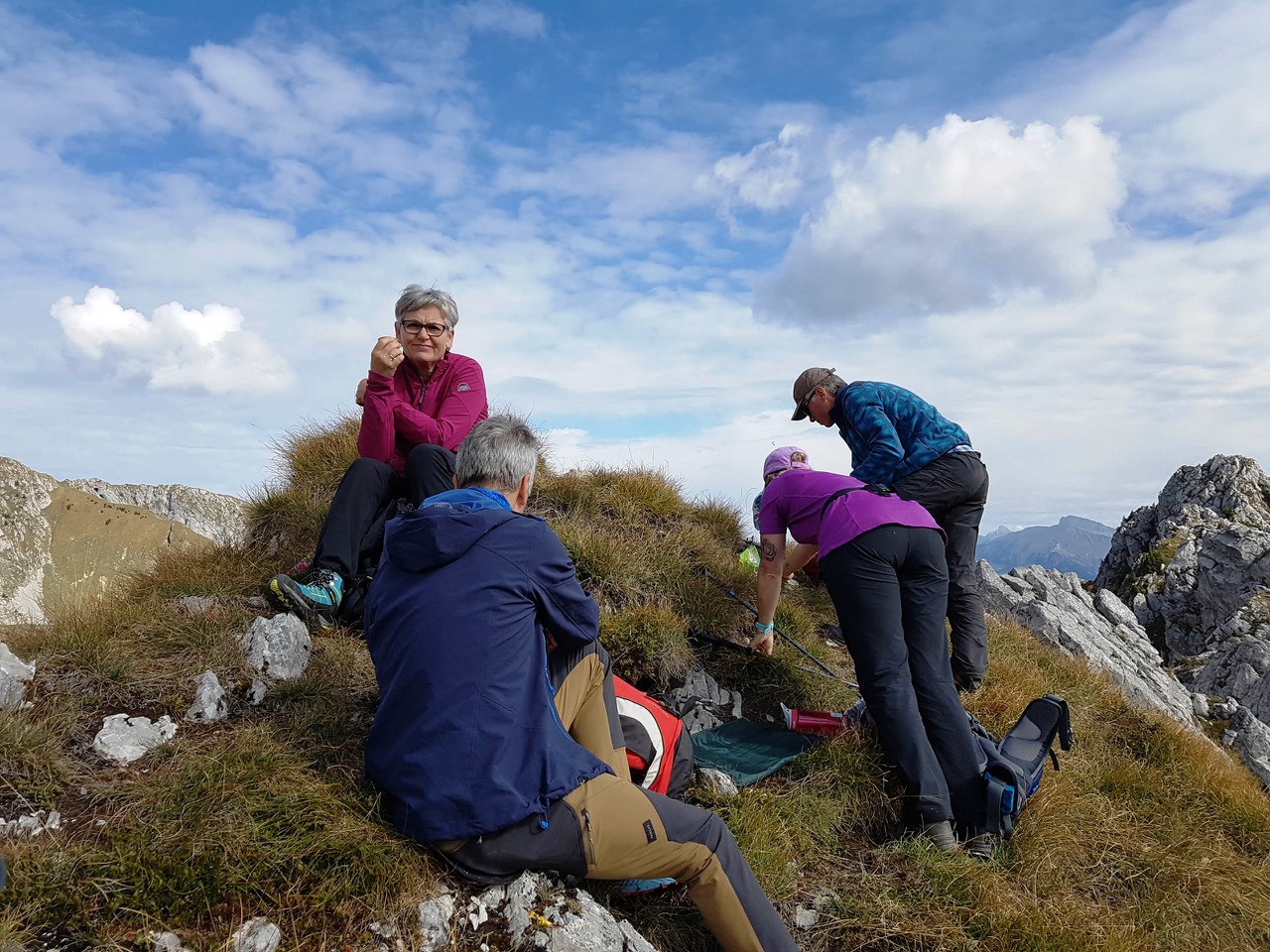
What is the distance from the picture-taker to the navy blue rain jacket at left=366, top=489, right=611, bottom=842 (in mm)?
3365

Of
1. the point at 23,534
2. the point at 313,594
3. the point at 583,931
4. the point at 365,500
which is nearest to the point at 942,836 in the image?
the point at 583,931

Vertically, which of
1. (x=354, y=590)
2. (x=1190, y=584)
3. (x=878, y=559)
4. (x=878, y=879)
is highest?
(x=878, y=559)

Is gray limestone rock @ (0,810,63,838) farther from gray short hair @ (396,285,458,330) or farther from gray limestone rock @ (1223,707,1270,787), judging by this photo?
gray limestone rock @ (1223,707,1270,787)

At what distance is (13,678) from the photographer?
15.5ft

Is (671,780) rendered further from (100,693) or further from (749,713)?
(100,693)

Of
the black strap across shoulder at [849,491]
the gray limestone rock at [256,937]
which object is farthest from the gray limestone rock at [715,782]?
the gray limestone rock at [256,937]

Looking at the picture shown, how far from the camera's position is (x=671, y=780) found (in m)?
4.95

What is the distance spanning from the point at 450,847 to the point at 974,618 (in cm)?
547

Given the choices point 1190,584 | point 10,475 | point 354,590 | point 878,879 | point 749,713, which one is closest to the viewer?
point 878,879

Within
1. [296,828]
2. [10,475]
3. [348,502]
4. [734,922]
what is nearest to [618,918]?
[734,922]

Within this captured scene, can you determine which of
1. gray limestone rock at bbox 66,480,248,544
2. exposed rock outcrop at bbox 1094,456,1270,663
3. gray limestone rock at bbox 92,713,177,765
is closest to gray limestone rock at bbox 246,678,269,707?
gray limestone rock at bbox 92,713,177,765

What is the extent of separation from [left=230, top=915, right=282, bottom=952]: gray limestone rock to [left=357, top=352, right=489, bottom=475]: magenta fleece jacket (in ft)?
12.7

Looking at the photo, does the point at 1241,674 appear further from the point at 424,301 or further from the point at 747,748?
the point at 424,301

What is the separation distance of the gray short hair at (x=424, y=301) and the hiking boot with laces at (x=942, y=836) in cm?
567
